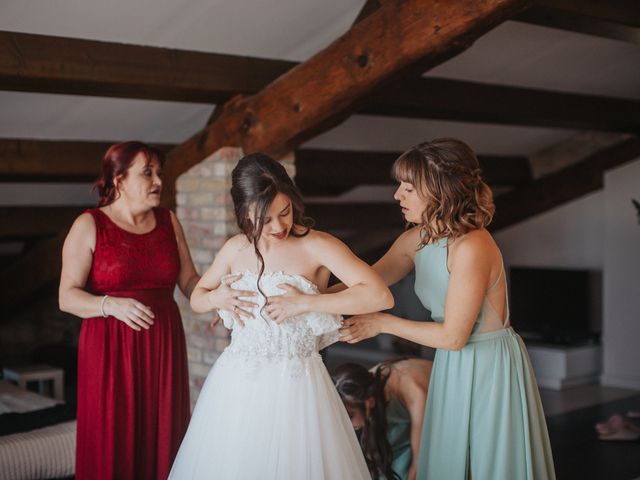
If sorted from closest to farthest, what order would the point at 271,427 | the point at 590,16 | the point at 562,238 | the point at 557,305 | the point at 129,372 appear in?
the point at 271,427 → the point at 129,372 → the point at 590,16 → the point at 557,305 → the point at 562,238

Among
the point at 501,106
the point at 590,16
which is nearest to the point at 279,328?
the point at 590,16

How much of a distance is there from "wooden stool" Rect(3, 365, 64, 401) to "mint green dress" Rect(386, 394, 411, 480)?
364 cm

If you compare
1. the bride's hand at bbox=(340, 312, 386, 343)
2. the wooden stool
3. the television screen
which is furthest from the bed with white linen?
the television screen

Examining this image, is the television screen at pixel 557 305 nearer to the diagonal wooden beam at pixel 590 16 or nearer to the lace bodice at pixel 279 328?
the diagonal wooden beam at pixel 590 16

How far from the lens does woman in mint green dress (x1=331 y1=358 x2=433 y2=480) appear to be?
361 cm

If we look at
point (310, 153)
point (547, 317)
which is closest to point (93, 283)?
point (310, 153)

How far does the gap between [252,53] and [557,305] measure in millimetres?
4590

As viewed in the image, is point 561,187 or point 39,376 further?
point 561,187

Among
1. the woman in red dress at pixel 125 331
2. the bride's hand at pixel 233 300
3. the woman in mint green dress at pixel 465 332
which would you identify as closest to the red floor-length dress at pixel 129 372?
the woman in red dress at pixel 125 331

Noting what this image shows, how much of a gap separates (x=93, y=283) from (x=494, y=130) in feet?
15.6

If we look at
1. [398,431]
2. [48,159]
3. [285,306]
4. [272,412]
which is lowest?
[398,431]

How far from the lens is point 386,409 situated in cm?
366

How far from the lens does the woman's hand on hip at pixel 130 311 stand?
2.66 m

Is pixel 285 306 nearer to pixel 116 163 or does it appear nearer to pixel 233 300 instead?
pixel 233 300
